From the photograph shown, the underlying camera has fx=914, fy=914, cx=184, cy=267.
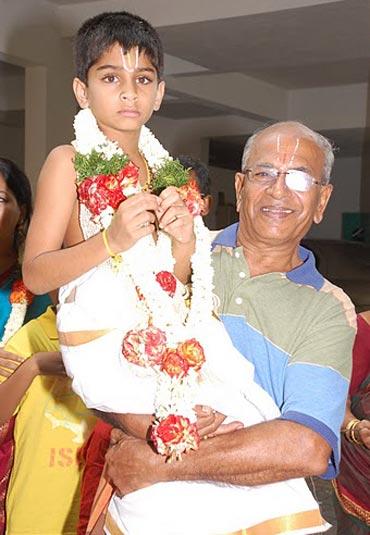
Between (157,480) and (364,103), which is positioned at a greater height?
(364,103)

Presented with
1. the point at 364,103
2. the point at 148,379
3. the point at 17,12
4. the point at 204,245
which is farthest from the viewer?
the point at 364,103

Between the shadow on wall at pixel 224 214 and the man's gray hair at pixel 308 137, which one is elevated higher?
the man's gray hair at pixel 308 137

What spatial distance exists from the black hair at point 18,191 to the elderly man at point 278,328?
1.18 meters

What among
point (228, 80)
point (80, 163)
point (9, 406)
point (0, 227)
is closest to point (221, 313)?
point (80, 163)

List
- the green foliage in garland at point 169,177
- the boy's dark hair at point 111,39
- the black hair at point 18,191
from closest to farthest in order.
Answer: the green foliage in garland at point 169,177
the boy's dark hair at point 111,39
the black hair at point 18,191

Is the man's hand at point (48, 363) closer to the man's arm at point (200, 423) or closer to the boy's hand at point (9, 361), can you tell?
the boy's hand at point (9, 361)

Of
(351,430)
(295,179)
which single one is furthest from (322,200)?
(351,430)

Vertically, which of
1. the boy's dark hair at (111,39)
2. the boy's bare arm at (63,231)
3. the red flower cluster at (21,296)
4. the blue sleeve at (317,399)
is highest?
the boy's dark hair at (111,39)

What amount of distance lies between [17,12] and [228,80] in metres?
3.65

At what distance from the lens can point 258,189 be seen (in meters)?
2.12

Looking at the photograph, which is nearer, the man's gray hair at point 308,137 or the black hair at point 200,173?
the man's gray hair at point 308,137

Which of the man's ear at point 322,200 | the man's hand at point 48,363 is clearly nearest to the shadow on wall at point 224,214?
the man's hand at point 48,363

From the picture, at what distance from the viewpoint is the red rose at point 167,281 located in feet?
6.12

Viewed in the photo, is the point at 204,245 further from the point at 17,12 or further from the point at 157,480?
the point at 17,12
